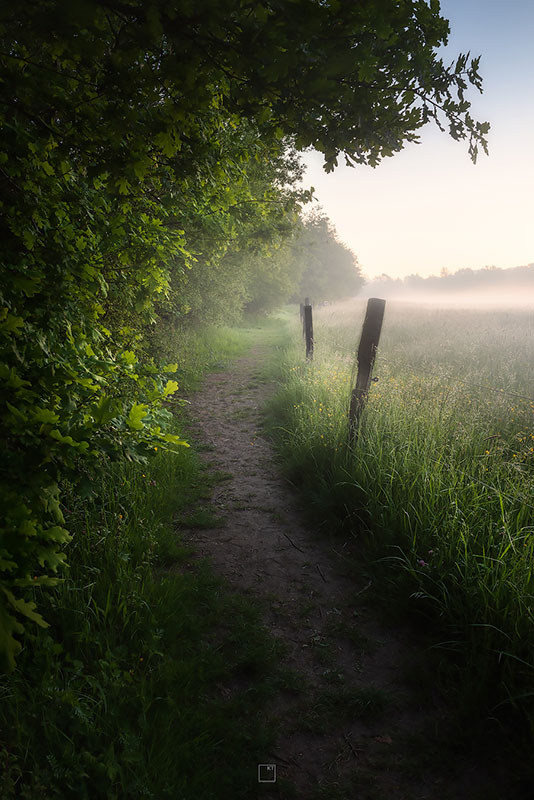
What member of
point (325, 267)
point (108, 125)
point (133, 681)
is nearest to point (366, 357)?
point (108, 125)

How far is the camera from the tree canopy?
1623mm

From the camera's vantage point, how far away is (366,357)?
5020 millimetres

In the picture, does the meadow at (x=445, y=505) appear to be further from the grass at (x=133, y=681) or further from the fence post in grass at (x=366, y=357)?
the grass at (x=133, y=681)

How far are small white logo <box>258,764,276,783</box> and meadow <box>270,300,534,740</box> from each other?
1185 mm

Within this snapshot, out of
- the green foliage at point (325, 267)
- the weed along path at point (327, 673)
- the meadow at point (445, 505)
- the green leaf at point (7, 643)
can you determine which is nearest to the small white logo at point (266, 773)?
the weed along path at point (327, 673)

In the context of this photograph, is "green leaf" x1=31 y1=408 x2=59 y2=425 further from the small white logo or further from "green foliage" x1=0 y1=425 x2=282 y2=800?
the small white logo

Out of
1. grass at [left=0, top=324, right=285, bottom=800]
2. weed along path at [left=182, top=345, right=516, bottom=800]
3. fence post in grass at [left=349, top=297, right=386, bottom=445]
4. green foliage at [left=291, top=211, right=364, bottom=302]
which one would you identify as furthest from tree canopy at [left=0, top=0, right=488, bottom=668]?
green foliage at [left=291, top=211, right=364, bottom=302]

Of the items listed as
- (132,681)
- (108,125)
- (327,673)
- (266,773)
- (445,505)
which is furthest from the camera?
(445,505)

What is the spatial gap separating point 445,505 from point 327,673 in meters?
1.72

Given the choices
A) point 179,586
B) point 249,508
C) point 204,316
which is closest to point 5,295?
point 179,586

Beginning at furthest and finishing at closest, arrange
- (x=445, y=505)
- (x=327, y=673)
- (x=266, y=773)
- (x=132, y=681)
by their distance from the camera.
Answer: (x=445, y=505)
(x=327, y=673)
(x=132, y=681)
(x=266, y=773)

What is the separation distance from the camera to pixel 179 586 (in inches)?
131

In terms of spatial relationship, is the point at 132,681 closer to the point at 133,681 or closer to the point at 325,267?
the point at 133,681

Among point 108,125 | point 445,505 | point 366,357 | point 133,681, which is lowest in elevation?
point 133,681
